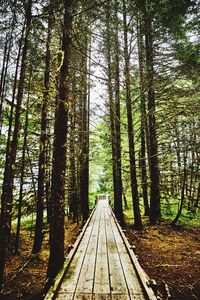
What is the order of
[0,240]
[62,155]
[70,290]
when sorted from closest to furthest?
[70,290] < [62,155] < [0,240]

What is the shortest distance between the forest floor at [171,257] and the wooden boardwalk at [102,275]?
0.68 metres

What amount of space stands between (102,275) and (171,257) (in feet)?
14.8

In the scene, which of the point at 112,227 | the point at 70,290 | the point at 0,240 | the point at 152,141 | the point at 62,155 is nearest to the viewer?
the point at 70,290

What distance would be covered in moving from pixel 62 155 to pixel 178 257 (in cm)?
585

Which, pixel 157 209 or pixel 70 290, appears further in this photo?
pixel 157 209

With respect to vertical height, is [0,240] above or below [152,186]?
below

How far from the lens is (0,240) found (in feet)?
23.0

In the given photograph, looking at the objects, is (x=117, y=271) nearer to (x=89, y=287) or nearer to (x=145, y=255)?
(x=89, y=287)

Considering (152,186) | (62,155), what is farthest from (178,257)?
(62,155)

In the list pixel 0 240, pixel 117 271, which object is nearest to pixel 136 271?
pixel 117 271

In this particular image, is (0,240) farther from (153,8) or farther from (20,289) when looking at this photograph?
(153,8)

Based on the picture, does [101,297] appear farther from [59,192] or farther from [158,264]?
[158,264]

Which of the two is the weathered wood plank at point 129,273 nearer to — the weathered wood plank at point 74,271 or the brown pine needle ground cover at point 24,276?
the weathered wood plank at point 74,271

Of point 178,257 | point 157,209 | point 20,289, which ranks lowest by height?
point 20,289
